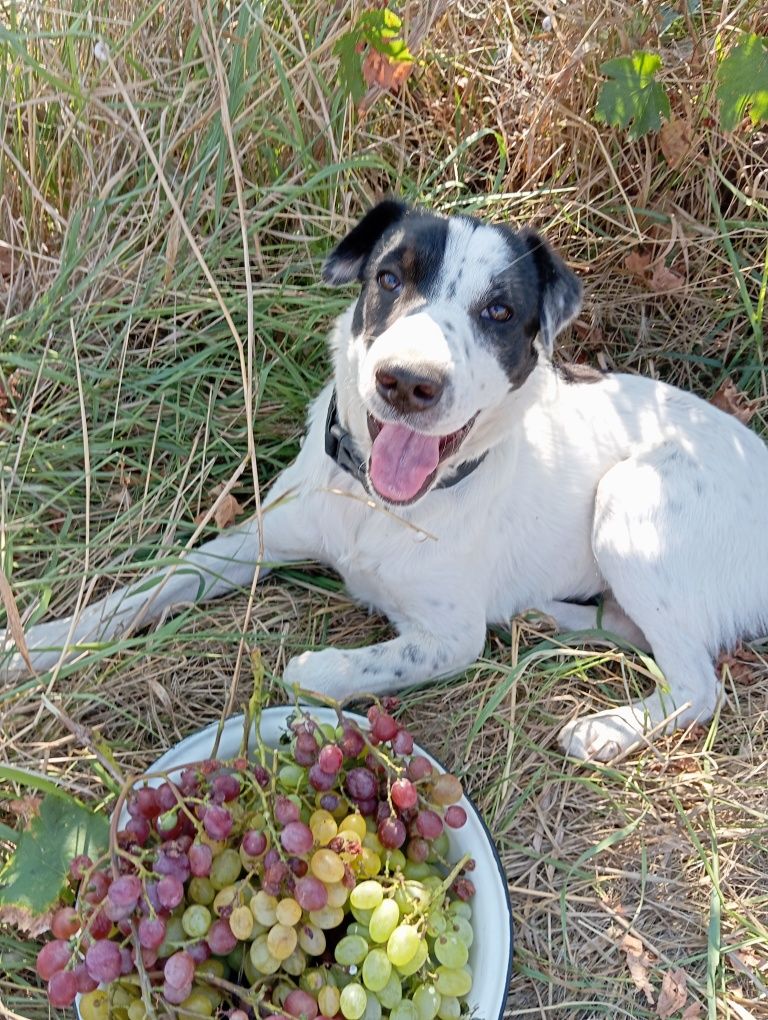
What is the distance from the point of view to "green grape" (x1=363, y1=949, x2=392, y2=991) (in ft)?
5.09

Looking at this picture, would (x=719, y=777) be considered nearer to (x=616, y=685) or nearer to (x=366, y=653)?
(x=616, y=685)

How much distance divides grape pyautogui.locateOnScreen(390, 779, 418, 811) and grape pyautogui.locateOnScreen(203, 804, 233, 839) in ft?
1.10

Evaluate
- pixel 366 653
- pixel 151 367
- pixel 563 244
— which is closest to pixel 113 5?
pixel 151 367

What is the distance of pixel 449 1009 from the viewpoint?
166cm

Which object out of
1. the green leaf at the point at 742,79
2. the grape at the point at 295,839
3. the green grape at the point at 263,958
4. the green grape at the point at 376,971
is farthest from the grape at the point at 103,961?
the green leaf at the point at 742,79

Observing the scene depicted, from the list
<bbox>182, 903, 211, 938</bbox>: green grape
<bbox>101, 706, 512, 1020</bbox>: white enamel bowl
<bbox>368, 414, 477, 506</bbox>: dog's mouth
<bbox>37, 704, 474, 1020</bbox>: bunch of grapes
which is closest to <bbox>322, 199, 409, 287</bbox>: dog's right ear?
<bbox>368, 414, 477, 506</bbox>: dog's mouth

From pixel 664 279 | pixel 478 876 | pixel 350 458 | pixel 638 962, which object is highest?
pixel 664 279

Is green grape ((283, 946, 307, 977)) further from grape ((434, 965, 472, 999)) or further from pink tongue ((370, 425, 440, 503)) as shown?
pink tongue ((370, 425, 440, 503))

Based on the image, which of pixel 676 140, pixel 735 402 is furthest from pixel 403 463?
pixel 676 140

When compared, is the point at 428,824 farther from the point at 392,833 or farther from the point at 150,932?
the point at 150,932

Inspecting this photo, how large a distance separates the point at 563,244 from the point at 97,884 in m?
2.75

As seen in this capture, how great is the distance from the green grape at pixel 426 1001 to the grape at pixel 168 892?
1.60 feet

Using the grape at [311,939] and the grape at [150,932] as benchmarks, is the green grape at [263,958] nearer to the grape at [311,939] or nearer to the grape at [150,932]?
the grape at [311,939]

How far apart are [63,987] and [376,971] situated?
1.80 ft
